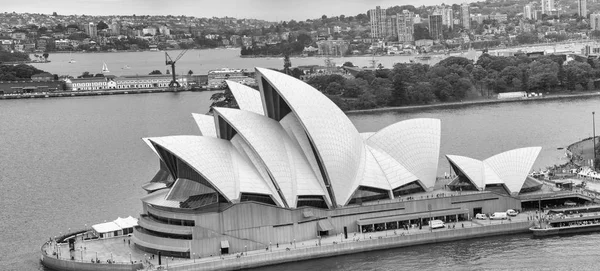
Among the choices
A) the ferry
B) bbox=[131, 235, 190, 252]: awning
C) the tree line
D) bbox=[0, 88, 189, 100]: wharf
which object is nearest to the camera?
bbox=[131, 235, 190, 252]: awning

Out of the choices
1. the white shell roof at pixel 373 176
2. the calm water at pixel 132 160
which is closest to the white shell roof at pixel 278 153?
the white shell roof at pixel 373 176

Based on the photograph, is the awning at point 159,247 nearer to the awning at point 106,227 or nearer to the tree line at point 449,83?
the awning at point 106,227

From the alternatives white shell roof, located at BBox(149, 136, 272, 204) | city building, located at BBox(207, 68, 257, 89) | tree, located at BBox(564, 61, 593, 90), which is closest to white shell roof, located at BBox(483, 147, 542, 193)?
white shell roof, located at BBox(149, 136, 272, 204)

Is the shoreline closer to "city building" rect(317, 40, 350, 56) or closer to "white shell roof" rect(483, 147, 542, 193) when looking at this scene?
"white shell roof" rect(483, 147, 542, 193)

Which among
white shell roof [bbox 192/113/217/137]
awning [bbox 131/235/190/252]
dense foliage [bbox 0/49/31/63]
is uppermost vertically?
dense foliage [bbox 0/49/31/63]

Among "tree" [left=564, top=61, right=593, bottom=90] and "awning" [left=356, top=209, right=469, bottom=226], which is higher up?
"tree" [left=564, top=61, right=593, bottom=90]

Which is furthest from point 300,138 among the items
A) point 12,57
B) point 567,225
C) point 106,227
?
point 12,57
